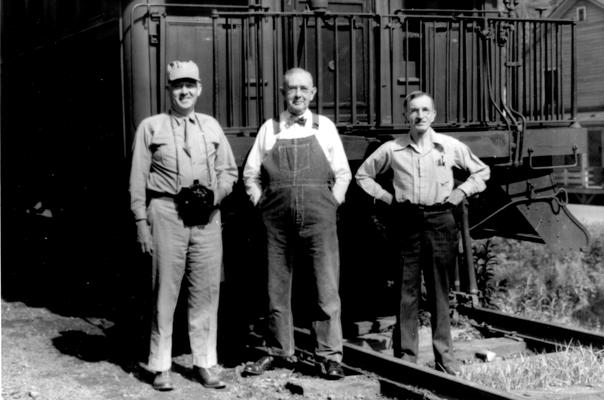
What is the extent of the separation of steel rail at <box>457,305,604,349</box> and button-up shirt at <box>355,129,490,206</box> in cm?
147

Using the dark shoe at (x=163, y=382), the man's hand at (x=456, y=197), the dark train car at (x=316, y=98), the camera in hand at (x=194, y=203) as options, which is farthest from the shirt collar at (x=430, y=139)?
the dark shoe at (x=163, y=382)

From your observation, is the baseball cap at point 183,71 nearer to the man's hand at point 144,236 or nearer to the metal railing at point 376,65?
the man's hand at point 144,236

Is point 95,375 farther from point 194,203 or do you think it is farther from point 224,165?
point 224,165

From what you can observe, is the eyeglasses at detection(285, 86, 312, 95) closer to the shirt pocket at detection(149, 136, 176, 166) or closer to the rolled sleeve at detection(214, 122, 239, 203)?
the rolled sleeve at detection(214, 122, 239, 203)

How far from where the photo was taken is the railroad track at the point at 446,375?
5077 mm

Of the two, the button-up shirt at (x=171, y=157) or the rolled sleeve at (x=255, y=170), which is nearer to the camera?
the button-up shirt at (x=171, y=157)

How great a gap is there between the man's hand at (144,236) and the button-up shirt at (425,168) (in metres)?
1.41

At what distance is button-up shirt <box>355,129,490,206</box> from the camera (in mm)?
5719

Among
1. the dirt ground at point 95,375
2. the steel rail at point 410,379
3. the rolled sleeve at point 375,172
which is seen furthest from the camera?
the rolled sleeve at point 375,172

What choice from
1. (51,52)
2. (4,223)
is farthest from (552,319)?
(4,223)

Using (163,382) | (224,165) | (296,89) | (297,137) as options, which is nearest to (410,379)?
(163,382)

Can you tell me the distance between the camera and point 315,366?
568 centimetres

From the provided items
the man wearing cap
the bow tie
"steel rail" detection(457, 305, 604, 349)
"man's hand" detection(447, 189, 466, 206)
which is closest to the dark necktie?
the man wearing cap

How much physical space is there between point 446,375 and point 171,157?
6.92ft
